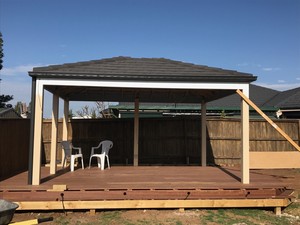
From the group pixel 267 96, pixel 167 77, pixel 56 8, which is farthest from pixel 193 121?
pixel 267 96

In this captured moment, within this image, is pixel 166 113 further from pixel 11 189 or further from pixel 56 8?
pixel 11 189

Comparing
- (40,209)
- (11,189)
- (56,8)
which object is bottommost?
(40,209)

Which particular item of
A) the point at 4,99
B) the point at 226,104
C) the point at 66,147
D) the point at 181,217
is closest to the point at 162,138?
the point at 66,147

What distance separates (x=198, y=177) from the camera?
24.7ft

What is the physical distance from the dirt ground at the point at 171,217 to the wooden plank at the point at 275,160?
5671mm

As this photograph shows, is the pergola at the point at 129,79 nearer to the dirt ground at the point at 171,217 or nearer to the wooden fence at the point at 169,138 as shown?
the dirt ground at the point at 171,217

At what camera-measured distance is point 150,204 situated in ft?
19.7

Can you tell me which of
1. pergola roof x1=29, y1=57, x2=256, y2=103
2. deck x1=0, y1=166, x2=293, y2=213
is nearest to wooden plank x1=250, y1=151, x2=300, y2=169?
pergola roof x1=29, y1=57, x2=256, y2=103

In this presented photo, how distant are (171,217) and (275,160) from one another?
305 inches

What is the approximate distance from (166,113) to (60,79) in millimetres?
9623

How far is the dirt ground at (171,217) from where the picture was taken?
5.52 metres

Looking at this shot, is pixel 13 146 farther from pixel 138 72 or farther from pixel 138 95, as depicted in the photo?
pixel 138 72

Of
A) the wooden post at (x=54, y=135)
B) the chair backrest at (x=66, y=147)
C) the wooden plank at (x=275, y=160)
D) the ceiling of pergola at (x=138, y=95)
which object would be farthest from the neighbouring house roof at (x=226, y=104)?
the wooden post at (x=54, y=135)

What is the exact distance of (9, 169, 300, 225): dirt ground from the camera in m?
5.52
